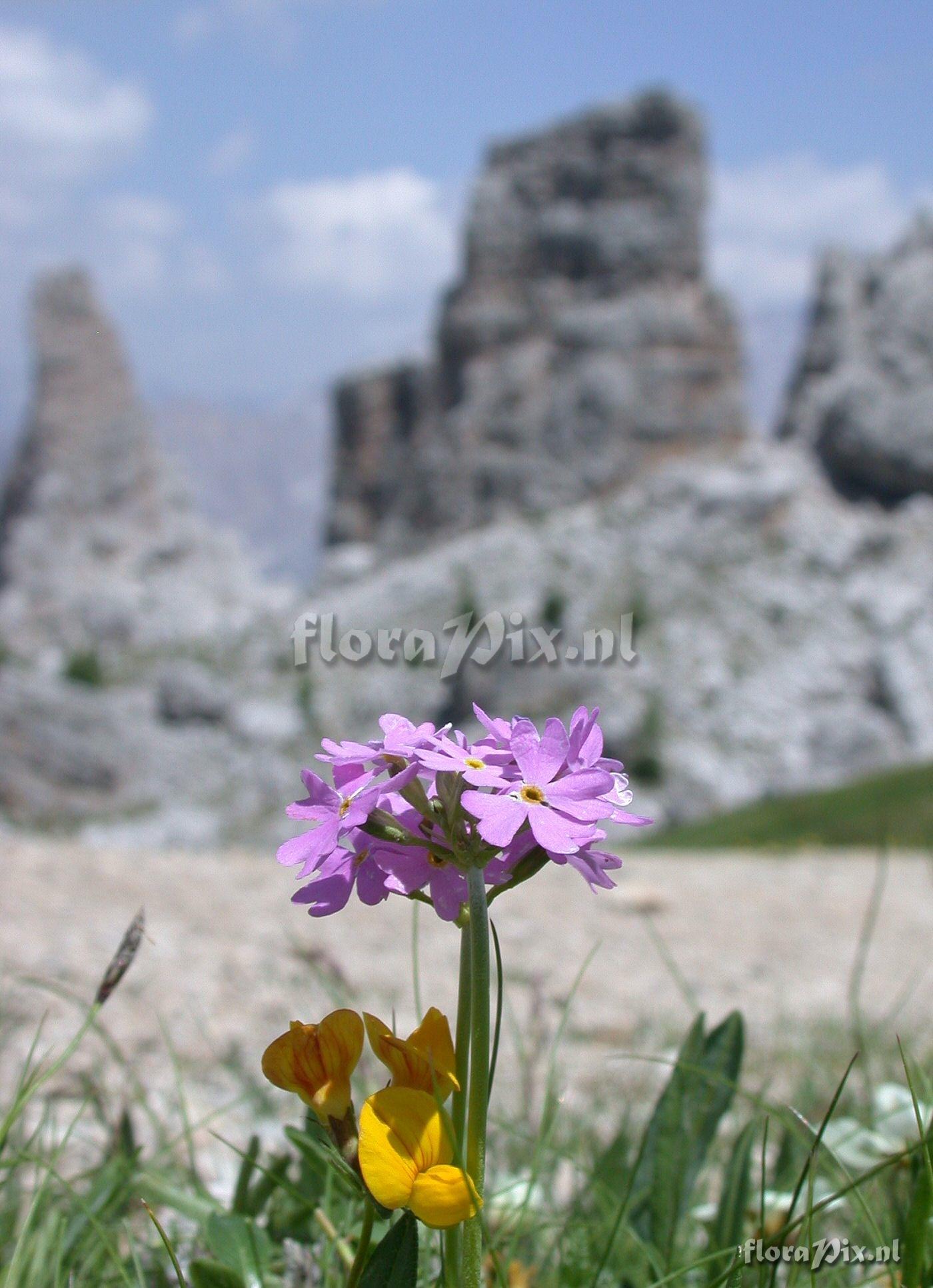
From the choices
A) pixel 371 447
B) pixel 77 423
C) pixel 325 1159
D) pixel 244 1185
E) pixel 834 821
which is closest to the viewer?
pixel 325 1159

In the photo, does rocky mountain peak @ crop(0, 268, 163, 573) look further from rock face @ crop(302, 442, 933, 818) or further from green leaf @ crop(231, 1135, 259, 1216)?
green leaf @ crop(231, 1135, 259, 1216)

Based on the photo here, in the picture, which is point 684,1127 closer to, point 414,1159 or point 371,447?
point 414,1159

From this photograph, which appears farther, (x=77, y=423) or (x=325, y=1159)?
(x=77, y=423)

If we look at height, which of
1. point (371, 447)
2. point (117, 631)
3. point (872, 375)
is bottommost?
point (117, 631)

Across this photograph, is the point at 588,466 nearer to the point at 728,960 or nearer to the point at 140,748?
the point at 140,748

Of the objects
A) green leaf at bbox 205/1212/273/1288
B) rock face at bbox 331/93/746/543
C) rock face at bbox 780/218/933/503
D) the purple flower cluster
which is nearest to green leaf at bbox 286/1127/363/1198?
green leaf at bbox 205/1212/273/1288

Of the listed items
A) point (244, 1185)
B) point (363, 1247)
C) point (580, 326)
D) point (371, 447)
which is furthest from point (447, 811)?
point (371, 447)

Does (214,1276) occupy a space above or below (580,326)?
below
